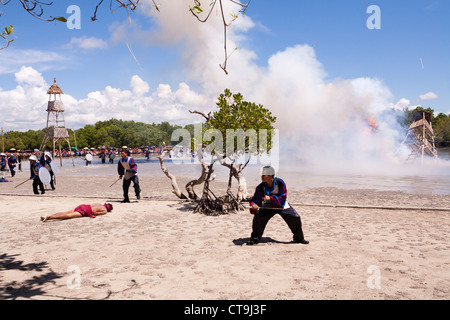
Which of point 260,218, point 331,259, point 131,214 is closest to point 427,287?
point 331,259

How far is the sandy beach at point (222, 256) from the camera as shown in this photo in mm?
4809

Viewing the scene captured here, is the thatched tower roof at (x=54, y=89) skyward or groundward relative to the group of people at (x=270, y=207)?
skyward

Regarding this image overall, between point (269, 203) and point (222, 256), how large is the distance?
5.20 ft

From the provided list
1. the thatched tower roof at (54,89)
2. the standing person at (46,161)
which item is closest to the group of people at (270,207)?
the standing person at (46,161)

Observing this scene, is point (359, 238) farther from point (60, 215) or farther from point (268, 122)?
point (60, 215)

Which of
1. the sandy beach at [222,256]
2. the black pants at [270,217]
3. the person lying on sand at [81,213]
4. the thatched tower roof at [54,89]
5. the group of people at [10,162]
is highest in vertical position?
the thatched tower roof at [54,89]

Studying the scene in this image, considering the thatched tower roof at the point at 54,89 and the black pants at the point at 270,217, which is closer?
the black pants at the point at 270,217

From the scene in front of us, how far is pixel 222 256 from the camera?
252 inches

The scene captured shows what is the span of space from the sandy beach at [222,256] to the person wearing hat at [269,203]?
388 millimetres

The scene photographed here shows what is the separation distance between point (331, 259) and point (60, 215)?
8188 mm

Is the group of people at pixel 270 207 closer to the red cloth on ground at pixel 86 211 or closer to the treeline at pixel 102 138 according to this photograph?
the red cloth on ground at pixel 86 211

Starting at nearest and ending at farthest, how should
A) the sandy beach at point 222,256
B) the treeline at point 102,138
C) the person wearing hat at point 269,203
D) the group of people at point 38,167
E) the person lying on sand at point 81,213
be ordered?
the sandy beach at point 222,256 → the person wearing hat at point 269,203 → the person lying on sand at point 81,213 → the group of people at point 38,167 → the treeline at point 102,138

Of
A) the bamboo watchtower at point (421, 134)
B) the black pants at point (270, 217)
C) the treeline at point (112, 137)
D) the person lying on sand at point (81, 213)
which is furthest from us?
the treeline at point (112, 137)

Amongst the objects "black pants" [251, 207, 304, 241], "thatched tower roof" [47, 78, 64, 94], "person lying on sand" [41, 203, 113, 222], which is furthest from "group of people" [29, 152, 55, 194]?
"thatched tower roof" [47, 78, 64, 94]
